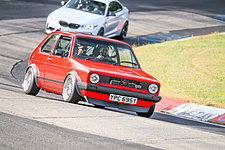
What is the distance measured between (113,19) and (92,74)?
11436mm

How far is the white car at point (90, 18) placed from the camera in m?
18.4

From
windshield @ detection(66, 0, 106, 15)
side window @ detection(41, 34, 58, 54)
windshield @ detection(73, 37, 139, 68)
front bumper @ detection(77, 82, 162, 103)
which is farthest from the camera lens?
windshield @ detection(66, 0, 106, 15)

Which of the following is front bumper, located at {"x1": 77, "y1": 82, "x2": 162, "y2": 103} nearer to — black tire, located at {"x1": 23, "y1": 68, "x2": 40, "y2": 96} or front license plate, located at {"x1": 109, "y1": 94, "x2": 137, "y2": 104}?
front license plate, located at {"x1": 109, "y1": 94, "x2": 137, "y2": 104}

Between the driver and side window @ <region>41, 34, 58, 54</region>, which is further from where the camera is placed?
side window @ <region>41, 34, 58, 54</region>

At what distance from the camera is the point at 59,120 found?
788 cm

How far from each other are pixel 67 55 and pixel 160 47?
12024 mm

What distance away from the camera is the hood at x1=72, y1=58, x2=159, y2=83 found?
32.1ft

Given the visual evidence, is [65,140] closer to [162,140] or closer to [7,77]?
[162,140]

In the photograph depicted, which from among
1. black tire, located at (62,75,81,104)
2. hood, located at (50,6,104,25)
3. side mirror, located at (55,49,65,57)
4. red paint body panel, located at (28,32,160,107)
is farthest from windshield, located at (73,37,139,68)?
hood, located at (50,6,104,25)

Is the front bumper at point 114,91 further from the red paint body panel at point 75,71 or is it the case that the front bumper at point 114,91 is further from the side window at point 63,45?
the side window at point 63,45

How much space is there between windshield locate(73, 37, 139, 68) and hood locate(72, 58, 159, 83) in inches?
9.4

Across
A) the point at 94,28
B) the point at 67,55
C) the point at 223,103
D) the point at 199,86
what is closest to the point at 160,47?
the point at 94,28

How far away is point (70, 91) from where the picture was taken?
992 centimetres

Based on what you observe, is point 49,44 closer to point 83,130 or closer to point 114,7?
point 83,130
